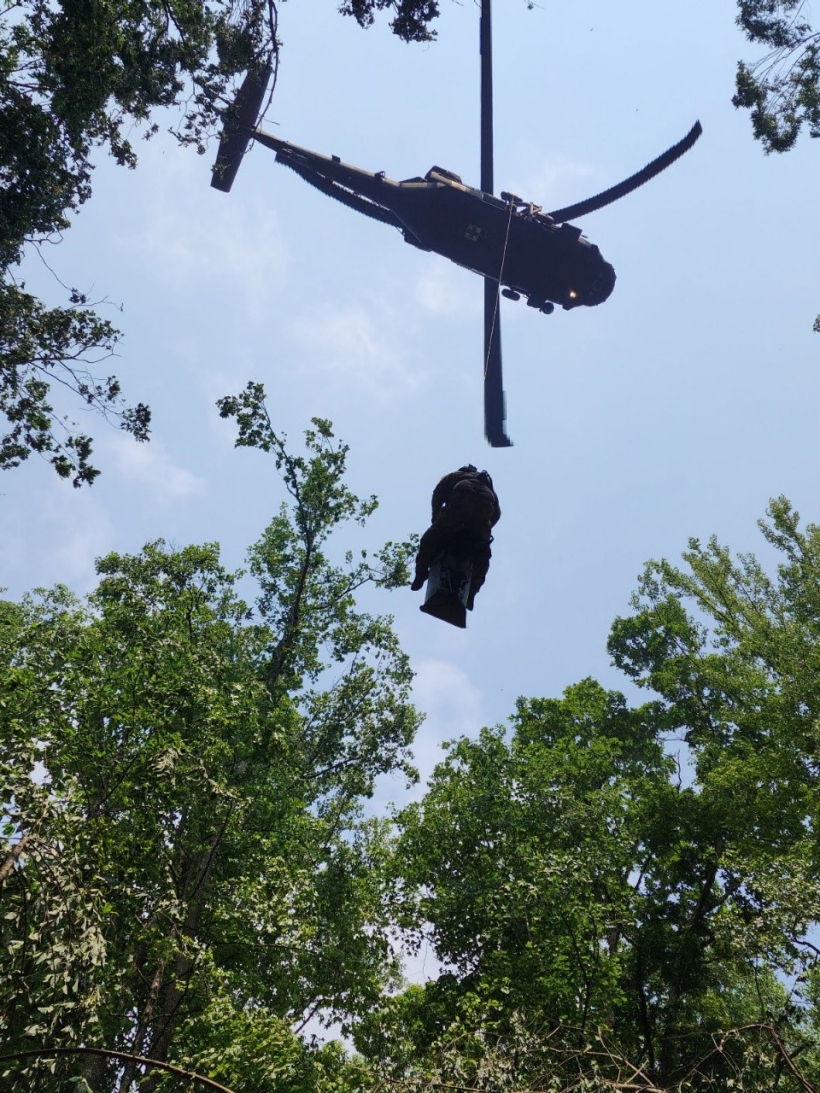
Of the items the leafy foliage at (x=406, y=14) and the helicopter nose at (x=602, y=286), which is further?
the helicopter nose at (x=602, y=286)

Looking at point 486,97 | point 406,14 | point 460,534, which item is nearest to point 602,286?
point 486,97

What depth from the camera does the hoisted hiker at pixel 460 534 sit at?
6.28 metres

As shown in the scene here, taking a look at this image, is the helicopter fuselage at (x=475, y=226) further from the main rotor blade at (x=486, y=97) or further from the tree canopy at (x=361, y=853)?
the tree canopy at (x=361, y=853)

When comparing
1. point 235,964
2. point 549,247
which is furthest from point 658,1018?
point 549,247

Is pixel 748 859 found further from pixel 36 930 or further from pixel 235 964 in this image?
pixel 36 930

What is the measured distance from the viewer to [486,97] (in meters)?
15.2

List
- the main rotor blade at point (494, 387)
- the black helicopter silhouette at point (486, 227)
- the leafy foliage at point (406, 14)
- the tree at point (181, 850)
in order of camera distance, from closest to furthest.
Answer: the tree at point (181, 850) → the leafy foliage at point (406, 14) → the main rotor blade at point (494, 387) → the black helicopter silhouette at point (486, 227)

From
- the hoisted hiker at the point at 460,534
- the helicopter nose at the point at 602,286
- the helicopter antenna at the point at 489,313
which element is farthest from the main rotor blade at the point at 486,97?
the hoisted hiker at the point at 460,534

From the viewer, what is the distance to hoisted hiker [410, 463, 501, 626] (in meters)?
6.28

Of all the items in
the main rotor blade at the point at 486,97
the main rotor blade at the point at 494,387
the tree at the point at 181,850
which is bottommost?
the tree at the point at 181,850

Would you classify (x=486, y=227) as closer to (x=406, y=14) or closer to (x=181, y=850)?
(x=406, y=14)

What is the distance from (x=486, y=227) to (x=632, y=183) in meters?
3.10

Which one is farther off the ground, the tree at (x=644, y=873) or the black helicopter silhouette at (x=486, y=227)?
the black helicopter silhouette at (x=486, y=227)

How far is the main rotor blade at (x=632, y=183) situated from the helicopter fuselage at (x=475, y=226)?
272 millimetres
